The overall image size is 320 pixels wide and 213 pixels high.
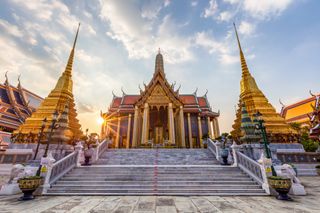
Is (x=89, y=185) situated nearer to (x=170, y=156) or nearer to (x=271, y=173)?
(x=170, y=156)

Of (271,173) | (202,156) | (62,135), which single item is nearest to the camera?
(271,173)

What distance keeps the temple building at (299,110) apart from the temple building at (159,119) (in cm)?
1441

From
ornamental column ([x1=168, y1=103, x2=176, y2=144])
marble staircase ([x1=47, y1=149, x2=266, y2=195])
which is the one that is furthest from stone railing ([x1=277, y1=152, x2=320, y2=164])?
ornamental column ([x1=168, y1=103, x2=176, y2=144])

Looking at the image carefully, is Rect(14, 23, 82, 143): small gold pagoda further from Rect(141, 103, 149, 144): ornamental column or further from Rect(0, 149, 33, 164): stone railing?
Rect(141, 103, 149, 144): ornamental column

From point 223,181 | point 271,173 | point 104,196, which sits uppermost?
point 271,173

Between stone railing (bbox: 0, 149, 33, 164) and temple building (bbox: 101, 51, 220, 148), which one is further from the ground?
temple building (bbox: 101, 51, 220, 148)

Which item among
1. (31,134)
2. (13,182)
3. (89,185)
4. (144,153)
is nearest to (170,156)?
(144,153)

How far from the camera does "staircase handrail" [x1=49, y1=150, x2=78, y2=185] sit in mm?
6543

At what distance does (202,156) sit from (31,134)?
14.9 meters

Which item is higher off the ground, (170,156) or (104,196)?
(170,156)

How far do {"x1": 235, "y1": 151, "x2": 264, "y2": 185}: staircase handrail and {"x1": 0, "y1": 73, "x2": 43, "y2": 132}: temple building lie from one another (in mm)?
28613

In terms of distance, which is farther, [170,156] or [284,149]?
[284,149]

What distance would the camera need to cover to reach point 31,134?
1293 centimetres

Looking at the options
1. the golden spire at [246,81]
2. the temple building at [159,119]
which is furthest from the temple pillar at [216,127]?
the golden spire at [246,81]
